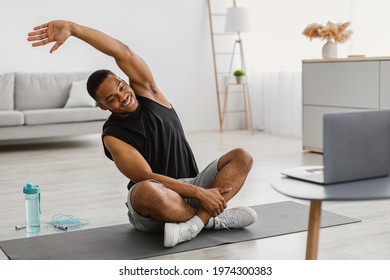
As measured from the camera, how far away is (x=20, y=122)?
6617mm

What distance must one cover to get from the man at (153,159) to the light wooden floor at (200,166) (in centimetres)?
21

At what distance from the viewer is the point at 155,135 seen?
3146 millimetres

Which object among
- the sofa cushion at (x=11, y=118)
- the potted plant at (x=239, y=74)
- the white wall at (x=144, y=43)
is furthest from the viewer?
the potted plant at (x=239, y=74)

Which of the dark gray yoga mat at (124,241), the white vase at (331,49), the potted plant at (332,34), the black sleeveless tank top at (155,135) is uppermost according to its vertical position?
the potted plant at (332,34)

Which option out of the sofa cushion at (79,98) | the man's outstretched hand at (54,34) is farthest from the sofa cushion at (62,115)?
the man's outstretched hand at (54,34)

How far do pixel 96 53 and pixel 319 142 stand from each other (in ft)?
10.3

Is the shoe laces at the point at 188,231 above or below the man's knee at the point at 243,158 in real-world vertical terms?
below

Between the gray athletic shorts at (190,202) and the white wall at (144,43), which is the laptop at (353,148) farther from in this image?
the white wall at (144,43)

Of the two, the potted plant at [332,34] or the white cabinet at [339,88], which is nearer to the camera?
the white cabinet at [339,88]

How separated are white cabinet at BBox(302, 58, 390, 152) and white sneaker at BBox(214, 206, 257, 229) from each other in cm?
253

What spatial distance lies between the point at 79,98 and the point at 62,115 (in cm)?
36

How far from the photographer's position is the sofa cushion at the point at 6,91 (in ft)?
22.9

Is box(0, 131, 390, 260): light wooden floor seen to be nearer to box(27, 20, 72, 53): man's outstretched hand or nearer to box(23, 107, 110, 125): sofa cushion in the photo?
box(23, 107, 110, 125): sofa cushion
